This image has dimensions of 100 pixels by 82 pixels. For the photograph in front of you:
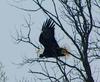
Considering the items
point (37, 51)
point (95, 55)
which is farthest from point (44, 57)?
point (95, 55)

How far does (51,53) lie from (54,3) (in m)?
1.60

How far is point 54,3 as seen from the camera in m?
17.1

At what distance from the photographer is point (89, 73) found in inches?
646

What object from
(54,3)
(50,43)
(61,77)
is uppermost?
(54,3)

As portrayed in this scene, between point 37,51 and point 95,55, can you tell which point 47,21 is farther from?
point 95,55

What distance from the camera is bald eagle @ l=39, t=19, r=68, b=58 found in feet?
56.0

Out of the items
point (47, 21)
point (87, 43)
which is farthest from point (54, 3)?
point (87, 43)

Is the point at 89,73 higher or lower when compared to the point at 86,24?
lower

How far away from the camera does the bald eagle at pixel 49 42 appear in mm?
17078

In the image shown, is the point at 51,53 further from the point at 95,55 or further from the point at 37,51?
the point at 95,55

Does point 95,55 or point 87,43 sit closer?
point 87,43

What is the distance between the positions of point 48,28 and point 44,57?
1.07 m

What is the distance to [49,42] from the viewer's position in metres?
17.7

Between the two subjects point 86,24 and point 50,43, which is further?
point 50,43
